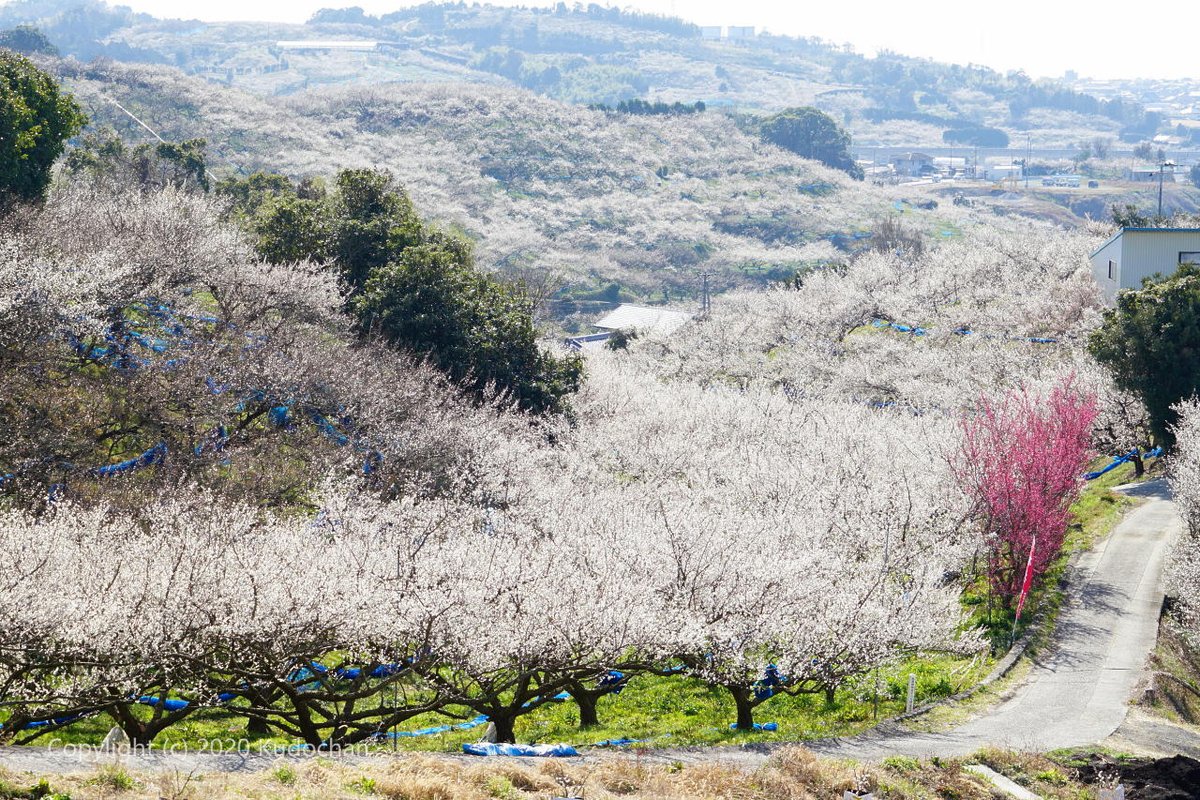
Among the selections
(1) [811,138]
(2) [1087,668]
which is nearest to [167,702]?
(2) [1087,668]

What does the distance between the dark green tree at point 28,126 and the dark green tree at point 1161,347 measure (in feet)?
108

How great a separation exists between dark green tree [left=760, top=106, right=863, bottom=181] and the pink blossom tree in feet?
426

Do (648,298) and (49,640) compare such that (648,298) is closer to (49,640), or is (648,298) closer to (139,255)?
(139,255)

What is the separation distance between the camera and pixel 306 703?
54.1ft

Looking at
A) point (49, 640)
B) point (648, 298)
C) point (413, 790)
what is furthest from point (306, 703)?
point (648, 298)

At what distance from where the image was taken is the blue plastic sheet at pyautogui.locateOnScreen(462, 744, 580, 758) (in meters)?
15.6

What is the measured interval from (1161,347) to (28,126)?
111 feet

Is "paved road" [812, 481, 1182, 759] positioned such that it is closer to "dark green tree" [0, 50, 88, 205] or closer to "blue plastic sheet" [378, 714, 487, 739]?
"blue plastic sheet" [378, 714, 487, 739]

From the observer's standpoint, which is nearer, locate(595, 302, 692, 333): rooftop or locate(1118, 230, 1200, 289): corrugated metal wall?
locate(1118, 230, 1200, 289): corrugated metal wall

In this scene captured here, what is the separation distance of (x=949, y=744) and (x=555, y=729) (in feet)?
20.0

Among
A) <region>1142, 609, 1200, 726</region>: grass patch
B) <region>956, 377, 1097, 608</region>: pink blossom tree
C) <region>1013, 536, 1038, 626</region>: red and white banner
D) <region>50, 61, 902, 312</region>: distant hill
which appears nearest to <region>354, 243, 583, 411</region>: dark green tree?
<region>956, 377, 1097, 608</region>: pink blossom tree

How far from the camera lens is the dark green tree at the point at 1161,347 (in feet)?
107

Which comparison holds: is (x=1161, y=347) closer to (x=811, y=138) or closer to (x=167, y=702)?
(x=167, y=702)

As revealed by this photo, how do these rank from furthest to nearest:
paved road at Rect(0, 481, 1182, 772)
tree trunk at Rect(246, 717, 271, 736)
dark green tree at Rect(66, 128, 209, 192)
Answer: dark green tree at Rect(66, 128, 209, 192), tree trunk at Rect(246, 717, 271, 736), paved road at Rect(0, 481, 1182, 772)
